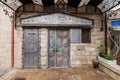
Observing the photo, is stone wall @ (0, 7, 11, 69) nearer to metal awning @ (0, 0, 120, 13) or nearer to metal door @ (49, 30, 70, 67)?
metal awning @ (0, 0, 120, 13)

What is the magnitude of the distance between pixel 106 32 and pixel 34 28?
11.3 ft

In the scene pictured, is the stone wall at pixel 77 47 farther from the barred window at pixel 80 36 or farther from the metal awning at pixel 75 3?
the metal awning at pixel 75 3

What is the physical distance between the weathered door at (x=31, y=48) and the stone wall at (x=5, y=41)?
737 mm

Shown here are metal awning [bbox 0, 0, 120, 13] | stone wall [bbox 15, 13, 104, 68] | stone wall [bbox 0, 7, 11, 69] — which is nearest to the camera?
metal awning [bbox 0, 0, 120, 13]

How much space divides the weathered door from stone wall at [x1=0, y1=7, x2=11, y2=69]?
74 cm

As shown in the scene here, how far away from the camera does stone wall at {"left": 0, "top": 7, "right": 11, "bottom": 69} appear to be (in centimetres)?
934

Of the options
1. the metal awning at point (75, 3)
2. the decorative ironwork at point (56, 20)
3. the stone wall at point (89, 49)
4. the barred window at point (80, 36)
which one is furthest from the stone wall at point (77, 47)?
the metal awning at point (75, 3)

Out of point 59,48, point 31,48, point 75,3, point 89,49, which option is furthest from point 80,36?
point 31,48

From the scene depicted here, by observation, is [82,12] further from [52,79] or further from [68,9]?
[52,79]

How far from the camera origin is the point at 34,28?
31.5 feet

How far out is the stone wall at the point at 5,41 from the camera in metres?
9.34

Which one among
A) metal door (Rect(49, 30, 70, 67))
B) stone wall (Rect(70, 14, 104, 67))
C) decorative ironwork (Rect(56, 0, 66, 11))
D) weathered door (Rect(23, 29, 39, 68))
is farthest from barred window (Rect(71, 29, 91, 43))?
weathered door (Rect(23, 29, 39, 68))

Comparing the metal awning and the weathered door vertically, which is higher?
the metal awning

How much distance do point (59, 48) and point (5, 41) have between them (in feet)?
8.40
